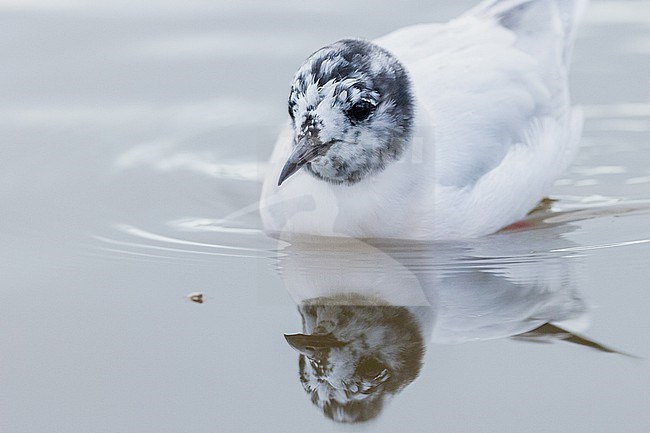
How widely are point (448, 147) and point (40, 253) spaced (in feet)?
6.80

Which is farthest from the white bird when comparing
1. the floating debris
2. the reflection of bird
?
the floating debris

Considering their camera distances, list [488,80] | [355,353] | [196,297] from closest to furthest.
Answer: [355,353] → [196,297] → [488,80]

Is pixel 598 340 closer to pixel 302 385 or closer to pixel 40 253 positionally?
pixel 302 385

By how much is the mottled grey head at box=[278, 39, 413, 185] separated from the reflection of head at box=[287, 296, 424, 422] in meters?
0.68

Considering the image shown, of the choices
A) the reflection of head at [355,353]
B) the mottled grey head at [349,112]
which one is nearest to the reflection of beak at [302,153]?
the mottled grey head at [349,112]

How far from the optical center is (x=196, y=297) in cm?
559

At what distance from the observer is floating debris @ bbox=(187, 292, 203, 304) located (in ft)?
18.3

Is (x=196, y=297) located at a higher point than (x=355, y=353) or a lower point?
lower

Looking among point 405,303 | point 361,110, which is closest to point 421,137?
point 361,110

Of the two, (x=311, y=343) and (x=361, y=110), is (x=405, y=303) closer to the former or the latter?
(x=311, y=343)

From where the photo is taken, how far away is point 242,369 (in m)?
4.96

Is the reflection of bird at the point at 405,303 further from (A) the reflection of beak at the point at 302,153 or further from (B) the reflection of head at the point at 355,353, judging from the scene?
(A) the reflection of beak at the point at 302,153

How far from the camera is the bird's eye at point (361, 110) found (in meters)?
5.75

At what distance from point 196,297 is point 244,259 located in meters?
0.53
